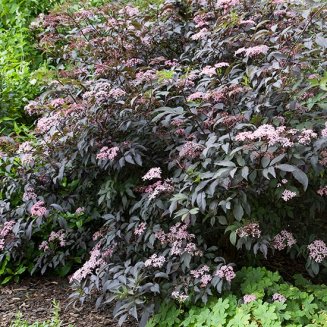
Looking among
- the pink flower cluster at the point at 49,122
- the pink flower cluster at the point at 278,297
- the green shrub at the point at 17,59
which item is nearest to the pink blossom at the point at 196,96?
the pink flower cluster at the point at 49,122

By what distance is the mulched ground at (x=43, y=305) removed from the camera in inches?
125

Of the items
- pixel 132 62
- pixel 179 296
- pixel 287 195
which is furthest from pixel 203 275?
pixel 132 62

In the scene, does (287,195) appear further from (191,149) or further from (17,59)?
(17,59)

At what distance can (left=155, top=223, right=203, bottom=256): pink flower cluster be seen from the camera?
2732 millimetres

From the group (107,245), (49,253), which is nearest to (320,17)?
(107,245)

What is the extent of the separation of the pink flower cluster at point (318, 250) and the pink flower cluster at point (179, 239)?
1.99ft

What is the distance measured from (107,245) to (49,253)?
25.1 inches

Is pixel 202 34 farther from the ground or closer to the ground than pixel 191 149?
farther from the ground

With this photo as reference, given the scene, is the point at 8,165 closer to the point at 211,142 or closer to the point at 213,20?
the point at 211,142

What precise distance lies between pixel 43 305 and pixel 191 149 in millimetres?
1532

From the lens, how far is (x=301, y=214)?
3021 mm

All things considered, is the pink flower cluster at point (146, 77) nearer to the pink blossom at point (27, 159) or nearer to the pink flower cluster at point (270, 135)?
the pink flower cluster at point (270, 135)

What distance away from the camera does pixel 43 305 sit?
3.38 metres

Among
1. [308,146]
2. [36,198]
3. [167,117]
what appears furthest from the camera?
[36,198]
